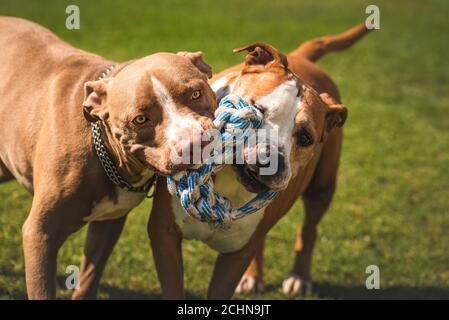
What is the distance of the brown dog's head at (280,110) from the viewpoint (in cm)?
380

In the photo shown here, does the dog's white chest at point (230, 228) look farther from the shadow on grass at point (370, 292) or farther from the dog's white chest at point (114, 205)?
the shadow on grass at point (370, 292)

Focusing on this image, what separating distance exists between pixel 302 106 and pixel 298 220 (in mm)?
3105

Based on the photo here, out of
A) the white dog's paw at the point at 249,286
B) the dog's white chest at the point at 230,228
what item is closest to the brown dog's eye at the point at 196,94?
the dog's white chest at the point at 230,228

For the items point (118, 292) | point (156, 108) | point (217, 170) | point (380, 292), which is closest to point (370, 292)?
point (380, 292)

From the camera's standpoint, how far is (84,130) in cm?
410

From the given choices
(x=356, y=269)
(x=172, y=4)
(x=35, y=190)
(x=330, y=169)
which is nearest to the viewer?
(x=35, y=190)

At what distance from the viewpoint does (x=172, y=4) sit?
60.0 ft

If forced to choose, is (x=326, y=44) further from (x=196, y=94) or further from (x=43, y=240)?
(x=43, y=240)

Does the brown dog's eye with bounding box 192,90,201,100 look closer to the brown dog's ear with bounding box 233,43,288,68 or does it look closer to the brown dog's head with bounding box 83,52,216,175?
the brown dog's head with bounding box 83,52,216,175

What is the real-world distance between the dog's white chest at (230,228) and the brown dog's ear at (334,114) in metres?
0.66

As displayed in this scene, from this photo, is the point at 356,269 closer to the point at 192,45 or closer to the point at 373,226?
the point at 373,226

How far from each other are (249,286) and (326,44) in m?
2.05

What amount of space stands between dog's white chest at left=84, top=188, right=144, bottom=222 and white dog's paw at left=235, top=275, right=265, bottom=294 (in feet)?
5.18
